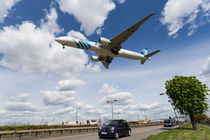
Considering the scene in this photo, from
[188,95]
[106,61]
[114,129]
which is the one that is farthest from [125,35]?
[188,95]

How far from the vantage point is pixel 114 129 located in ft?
38.9

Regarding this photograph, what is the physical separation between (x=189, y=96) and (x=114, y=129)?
17103mm

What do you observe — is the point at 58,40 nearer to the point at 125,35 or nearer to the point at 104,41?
the point at 104,41

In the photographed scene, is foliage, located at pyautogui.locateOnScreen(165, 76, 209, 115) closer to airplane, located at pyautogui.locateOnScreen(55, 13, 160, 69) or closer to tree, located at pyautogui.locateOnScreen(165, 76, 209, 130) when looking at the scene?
tree, located at pyautogui.locateOnScreen(165, 76, 209, 130)

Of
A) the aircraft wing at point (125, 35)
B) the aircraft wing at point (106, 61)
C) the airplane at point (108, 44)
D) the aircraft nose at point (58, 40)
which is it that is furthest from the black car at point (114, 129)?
the aircraft wing at point (106, 61)

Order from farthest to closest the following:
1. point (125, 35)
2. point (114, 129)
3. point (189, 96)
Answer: point (189, 96) < point (125, 35) < point (114, 129)

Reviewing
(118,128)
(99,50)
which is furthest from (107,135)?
(99,50)

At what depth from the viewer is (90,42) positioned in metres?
20.4

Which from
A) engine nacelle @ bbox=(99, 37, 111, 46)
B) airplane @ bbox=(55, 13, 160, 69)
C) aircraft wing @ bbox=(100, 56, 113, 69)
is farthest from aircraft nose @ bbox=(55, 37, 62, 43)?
aircraft wing @ bbox=(100, 56, 113, 69)

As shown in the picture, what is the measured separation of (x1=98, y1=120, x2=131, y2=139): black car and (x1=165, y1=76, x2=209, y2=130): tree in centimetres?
1385

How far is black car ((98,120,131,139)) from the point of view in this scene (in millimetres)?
11665

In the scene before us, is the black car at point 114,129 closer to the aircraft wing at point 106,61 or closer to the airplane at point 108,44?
the airplane at point 108,44

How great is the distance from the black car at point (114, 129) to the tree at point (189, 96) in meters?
13.9

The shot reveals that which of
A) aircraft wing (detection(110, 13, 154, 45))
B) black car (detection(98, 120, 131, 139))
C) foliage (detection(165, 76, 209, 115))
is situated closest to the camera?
black car (detection(98, 120, 131, 139))
